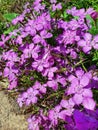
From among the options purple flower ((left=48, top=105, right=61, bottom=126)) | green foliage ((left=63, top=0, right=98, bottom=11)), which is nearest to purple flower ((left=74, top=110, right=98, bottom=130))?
purple flower ((left=48, top=105, right=61, bottom=126))

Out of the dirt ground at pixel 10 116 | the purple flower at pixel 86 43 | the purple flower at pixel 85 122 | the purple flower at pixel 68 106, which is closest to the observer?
the purple flower at pixel 85 122

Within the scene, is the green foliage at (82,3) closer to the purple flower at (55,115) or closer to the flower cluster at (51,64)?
the flower cluster at (51,64)

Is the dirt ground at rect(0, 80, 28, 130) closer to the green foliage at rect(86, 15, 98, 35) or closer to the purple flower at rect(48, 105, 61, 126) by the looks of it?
the purple flower at rect(48, 105, 61, 126)

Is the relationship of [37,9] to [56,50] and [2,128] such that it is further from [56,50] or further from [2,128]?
[2,128]

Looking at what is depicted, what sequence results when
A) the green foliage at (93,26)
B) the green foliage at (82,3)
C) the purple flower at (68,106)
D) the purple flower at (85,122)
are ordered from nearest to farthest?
the purple flower at (85,122) < the purple flower at (68,106) < the green foliage at (93,26) < the green foliage at (82,3)

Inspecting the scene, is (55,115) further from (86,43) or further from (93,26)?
(93,26)

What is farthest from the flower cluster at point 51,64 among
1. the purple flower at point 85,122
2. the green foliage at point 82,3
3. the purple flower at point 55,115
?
the green foliage at point 82,3

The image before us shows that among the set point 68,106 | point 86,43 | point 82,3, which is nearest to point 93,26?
point 86,43

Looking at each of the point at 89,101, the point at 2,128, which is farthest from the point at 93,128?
the point at 2,128
